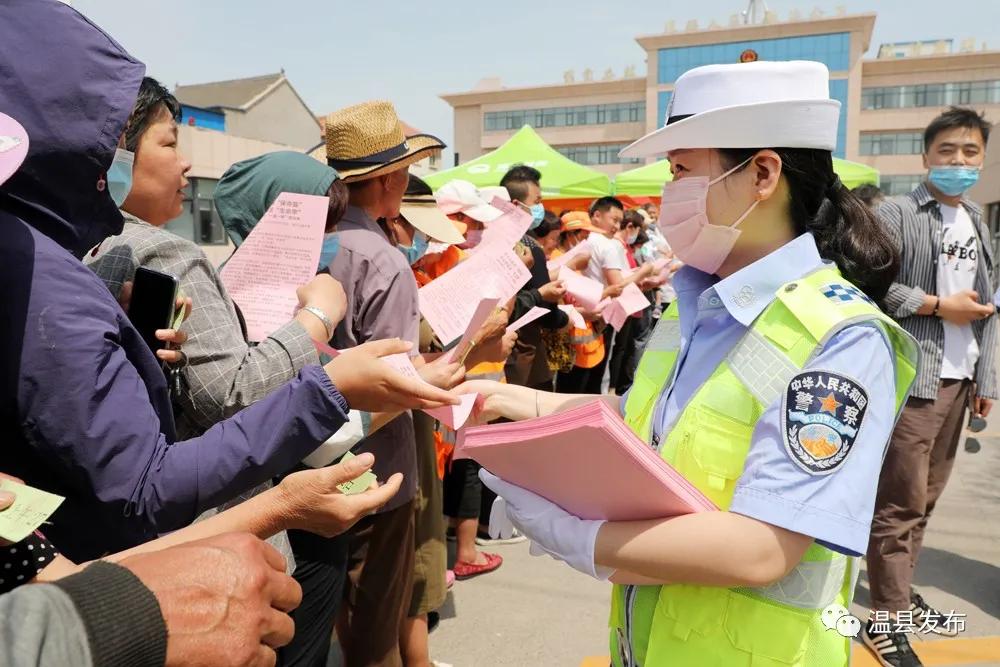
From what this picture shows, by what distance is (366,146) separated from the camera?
259cm

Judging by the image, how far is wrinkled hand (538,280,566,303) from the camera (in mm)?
4691

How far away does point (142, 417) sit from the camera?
121 cm

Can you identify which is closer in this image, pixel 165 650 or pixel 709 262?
pixel 165 650

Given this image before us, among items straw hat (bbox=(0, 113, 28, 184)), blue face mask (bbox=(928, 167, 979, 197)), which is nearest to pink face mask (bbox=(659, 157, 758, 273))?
straw hat (bbox=(0, 113, 28, 184))

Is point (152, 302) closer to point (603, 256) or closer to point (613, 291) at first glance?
point (613, 291)

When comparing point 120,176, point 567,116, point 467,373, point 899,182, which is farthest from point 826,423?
A: point 567,116

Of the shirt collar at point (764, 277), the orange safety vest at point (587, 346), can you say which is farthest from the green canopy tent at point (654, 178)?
the shirt collar at point (764, 277)

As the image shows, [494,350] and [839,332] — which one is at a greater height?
[839,332]

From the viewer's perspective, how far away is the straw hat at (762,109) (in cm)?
143

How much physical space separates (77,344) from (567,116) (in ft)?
199

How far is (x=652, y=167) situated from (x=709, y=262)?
13.6m

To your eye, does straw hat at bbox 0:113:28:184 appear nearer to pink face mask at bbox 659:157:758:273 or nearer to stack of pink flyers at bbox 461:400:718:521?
stack of pink flyers at bbox 461:400:718:521

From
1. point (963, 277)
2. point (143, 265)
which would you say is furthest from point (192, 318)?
point (963, 277)

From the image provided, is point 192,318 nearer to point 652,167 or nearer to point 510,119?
point 652,167
